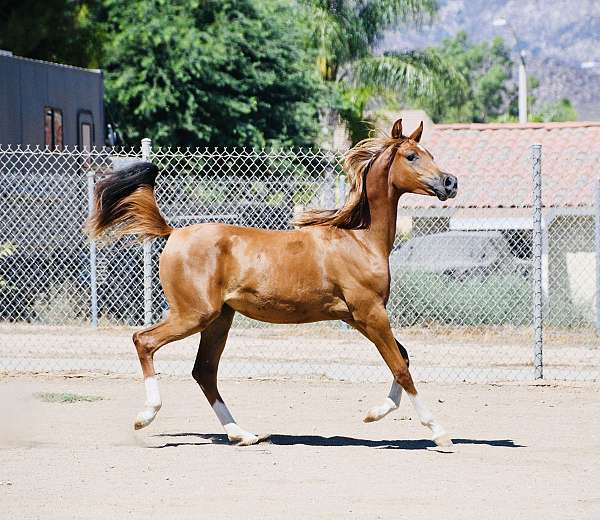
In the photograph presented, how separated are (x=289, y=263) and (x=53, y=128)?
1139cm

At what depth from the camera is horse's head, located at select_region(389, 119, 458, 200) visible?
29.1 feet

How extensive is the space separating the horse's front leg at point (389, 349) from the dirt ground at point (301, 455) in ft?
0.97

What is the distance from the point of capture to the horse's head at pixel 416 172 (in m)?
8.87

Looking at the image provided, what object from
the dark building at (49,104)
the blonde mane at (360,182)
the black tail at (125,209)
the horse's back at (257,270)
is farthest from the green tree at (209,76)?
the horse's back at (257,270)

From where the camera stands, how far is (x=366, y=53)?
36.6m

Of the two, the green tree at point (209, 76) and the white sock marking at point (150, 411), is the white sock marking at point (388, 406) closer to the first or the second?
the white sock marking at point (150, 411)

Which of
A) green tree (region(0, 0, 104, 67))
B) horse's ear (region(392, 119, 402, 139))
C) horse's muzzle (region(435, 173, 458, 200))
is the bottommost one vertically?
horse's muzzle (region(435, 173, 458, 200))

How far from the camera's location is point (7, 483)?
7457mm

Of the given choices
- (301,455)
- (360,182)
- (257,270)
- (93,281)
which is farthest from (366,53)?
(301,455)

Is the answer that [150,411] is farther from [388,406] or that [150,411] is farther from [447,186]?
[447,186]

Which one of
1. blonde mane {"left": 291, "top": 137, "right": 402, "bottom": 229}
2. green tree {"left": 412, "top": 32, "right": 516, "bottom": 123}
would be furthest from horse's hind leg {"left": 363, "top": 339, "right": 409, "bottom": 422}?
green tree {"left": 412, "top": 32, "right": 516, "bottom": 123}

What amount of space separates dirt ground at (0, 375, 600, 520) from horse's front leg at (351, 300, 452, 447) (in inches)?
11.6

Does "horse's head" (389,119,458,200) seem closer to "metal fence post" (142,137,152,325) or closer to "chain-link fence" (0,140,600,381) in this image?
"metal fence post" (142,137,152,325)

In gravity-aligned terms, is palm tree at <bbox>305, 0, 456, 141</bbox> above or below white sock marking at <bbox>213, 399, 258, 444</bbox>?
above
